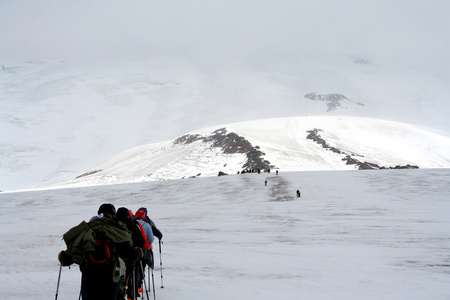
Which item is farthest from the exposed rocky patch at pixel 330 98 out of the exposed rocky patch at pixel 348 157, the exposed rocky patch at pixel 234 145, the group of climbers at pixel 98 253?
the group of climbers at pixel 98 253

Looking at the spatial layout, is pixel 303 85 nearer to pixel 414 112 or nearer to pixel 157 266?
pixel 414 112

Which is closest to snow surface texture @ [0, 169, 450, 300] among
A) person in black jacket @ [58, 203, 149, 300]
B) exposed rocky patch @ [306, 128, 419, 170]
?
person in black jacket @ [58, 203, 149, 300]

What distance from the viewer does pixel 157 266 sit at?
11.0 metres

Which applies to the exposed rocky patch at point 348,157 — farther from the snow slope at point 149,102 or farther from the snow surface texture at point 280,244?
the snow slope at point 149,102

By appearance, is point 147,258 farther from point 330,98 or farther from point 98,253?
point 330,98

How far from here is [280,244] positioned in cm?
1426

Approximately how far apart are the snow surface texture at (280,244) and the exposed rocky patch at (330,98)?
353 feet

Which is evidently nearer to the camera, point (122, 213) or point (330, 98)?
point (122, 213)

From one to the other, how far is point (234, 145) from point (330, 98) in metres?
85.7

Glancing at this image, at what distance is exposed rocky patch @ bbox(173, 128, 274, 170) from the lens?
58500 millimetres

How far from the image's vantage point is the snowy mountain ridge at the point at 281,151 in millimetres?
60031

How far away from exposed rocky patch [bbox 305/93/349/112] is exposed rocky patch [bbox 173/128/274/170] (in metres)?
67.0

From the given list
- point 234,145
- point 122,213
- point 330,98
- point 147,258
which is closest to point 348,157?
point 234,145

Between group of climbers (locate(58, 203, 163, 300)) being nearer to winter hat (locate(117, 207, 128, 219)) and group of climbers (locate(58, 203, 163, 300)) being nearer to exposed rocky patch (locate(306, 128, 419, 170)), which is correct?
winter hat (locate(117, 207, 128, 219))
